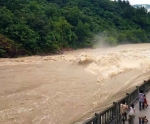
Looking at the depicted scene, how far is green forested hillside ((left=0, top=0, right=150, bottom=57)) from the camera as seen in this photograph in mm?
41472

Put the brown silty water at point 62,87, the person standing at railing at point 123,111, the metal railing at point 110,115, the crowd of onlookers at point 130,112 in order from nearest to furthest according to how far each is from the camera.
→ the metal railing at point 110,115, the crowd of onlookers at point 130,112, the person standing at railing at point 123,111, the brown silty water at point 62,87

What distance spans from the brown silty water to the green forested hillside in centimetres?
687

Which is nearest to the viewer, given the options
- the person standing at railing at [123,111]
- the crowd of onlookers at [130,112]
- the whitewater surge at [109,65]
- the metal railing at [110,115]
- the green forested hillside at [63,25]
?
the metal railing at [110,115]

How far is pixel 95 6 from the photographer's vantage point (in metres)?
91.5

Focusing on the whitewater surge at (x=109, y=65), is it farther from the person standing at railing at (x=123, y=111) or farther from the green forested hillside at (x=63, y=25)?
the person standing at railing at (x=123, y=111)

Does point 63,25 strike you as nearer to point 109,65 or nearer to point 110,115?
point 109,65

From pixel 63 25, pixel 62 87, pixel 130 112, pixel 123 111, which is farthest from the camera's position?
pixel 63 25

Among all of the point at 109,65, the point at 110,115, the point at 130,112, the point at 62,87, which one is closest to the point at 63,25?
the point at 109,65

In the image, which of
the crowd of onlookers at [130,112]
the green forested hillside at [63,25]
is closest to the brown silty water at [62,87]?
the crowd of onlookers at [130,112]

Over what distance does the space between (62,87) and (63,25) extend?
112 ft

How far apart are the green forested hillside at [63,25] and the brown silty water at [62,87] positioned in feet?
22.5

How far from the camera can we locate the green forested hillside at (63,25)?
41.5 metres

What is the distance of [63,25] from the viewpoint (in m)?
54.4

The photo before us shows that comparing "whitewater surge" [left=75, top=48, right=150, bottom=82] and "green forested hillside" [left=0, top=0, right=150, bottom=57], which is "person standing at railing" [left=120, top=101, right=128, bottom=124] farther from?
"green forested hillside" [left=0, top=0, right=150, bottom=57]
